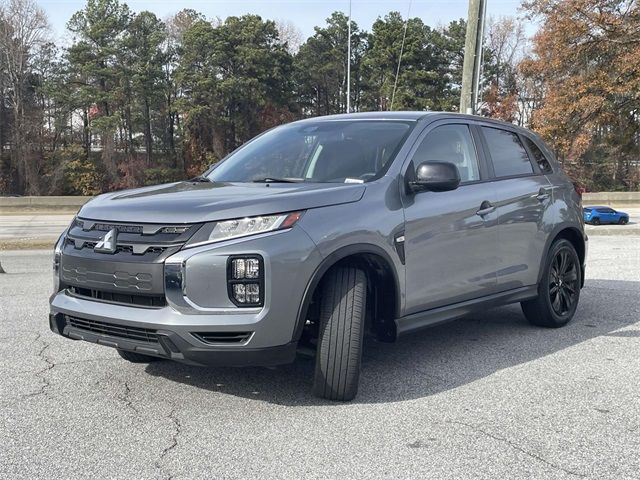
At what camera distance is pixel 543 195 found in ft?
19.6

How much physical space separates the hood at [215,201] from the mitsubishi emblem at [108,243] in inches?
3.3

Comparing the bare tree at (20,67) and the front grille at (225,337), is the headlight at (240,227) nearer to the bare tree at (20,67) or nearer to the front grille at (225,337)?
the front grille at (225,337)

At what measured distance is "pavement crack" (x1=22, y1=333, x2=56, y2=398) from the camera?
4.41 metres

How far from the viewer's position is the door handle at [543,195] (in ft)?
19.4

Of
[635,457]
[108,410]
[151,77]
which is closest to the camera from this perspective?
[635,457]

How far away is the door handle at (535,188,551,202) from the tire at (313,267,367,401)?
242 cm

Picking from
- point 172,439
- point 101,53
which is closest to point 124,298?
point 172,439

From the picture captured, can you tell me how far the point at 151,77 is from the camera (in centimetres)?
5747

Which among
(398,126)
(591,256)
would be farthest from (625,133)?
(398,126)

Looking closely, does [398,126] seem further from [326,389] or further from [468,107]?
[468,107]

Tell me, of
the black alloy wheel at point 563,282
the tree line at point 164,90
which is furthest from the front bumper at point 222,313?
the tree line at point 164,90

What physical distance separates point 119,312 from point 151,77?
56.7 m

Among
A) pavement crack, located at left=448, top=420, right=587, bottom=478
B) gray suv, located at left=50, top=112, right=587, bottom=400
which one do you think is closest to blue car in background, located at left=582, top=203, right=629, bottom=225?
gray suv, located at left=50, top=112, right=587, bottom=400

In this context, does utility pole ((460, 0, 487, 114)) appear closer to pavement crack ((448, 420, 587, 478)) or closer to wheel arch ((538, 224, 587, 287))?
wheel arch ((538, 224, 587, 287))
